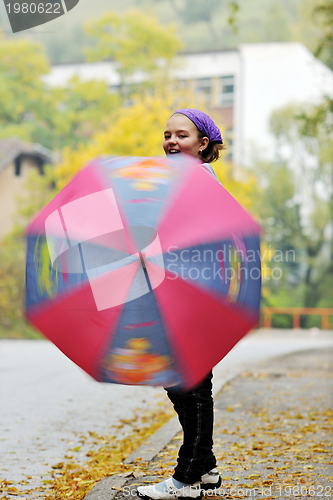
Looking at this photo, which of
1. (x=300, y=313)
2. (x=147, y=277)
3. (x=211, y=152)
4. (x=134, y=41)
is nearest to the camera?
(x=147, y=277)

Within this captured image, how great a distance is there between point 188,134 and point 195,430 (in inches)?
65.8

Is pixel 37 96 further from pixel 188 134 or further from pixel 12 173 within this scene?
pixel 188 134

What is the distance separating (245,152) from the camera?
3900 cm

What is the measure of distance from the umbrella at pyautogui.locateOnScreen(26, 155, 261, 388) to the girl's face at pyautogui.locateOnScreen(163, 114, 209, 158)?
20.2 inches

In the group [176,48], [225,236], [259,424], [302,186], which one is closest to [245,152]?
[302,186]

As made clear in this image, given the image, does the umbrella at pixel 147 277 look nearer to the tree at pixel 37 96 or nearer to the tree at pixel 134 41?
the tree at pixel 37 96

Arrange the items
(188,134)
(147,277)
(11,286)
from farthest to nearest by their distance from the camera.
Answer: (11,286), (188,134), (147,277)

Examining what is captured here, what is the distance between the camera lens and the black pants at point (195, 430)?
12.2ft

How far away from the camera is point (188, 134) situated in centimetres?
394

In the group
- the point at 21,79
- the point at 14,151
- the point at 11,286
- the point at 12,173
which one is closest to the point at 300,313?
the point at 11,286

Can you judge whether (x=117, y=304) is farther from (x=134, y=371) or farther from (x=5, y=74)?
(x=5, y=74)

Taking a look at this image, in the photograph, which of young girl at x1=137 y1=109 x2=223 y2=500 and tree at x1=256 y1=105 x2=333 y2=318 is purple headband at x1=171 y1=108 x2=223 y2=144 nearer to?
young girl at x1=137 y1=109 x2=223 y2=500

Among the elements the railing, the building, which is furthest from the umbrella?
the railing

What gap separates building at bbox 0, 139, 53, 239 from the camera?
34188 millimetres
